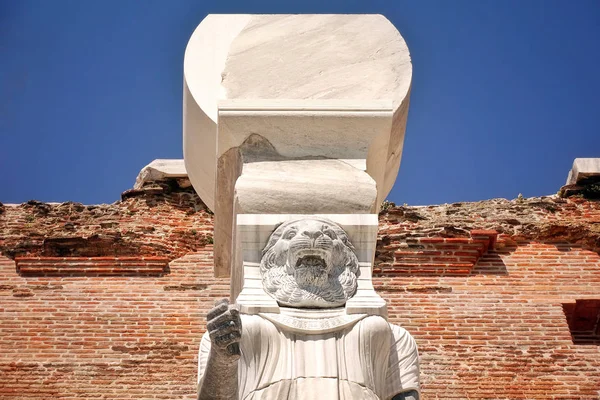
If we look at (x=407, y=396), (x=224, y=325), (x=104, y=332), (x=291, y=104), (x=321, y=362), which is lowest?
(x=104, y=332)

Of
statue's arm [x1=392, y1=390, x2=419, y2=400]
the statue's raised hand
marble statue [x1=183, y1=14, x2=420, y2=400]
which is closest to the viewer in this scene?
the statue's raised hand

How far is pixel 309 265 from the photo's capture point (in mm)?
5676

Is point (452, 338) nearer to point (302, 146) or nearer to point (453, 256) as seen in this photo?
point (453, 256)

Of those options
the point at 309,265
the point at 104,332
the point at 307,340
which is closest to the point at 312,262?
the point at 309,265

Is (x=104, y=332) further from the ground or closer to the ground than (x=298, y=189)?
closer to the ground

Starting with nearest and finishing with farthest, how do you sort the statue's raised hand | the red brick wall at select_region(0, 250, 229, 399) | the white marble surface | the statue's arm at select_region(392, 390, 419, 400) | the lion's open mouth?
the statue's raised hand < the statue's arm at select_region(392, 390, 419, 400) < the lion's open mouth < the white marble surface < the red brick wall at select_region(0, 250, 229, 399)

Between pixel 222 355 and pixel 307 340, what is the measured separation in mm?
435

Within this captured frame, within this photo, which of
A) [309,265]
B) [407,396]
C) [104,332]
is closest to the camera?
[407,396]

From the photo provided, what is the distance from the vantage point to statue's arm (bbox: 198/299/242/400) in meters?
5.05

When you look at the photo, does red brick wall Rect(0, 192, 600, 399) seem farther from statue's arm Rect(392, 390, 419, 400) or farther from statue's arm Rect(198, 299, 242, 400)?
statue's arm Rect(198, 299, 242, 400)

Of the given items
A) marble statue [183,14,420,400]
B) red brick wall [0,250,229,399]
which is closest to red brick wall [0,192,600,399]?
red brick wall [0,250,229,399]

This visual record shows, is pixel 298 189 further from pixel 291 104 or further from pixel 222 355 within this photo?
pixel 222 355

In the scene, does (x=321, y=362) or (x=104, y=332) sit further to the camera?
(x=104, y=332)

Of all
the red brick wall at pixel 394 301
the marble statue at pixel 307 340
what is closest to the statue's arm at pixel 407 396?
the marble statue at pixel 307 340
